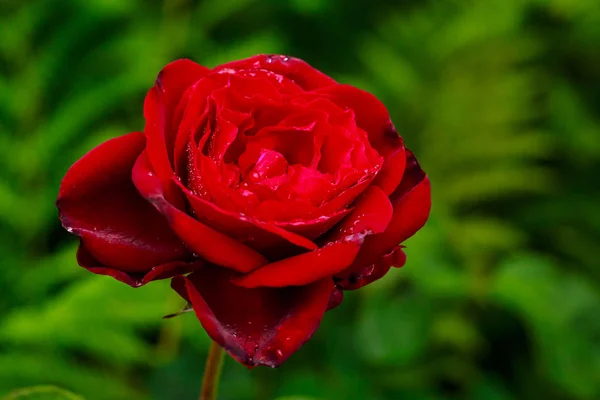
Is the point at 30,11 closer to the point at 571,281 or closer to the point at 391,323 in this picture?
the point at 391,323

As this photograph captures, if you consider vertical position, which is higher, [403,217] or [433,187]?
[403,217]

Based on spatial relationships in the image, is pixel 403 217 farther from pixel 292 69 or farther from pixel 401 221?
pixel 292 69

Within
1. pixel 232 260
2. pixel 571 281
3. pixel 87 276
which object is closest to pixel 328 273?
pixel 232 260

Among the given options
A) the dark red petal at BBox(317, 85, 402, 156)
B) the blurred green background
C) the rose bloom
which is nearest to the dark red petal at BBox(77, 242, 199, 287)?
the rose bloom

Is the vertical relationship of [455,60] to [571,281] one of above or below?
above

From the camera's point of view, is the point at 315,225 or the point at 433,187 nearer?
the point at 315,225

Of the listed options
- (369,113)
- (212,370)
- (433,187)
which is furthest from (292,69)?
(433,187)
